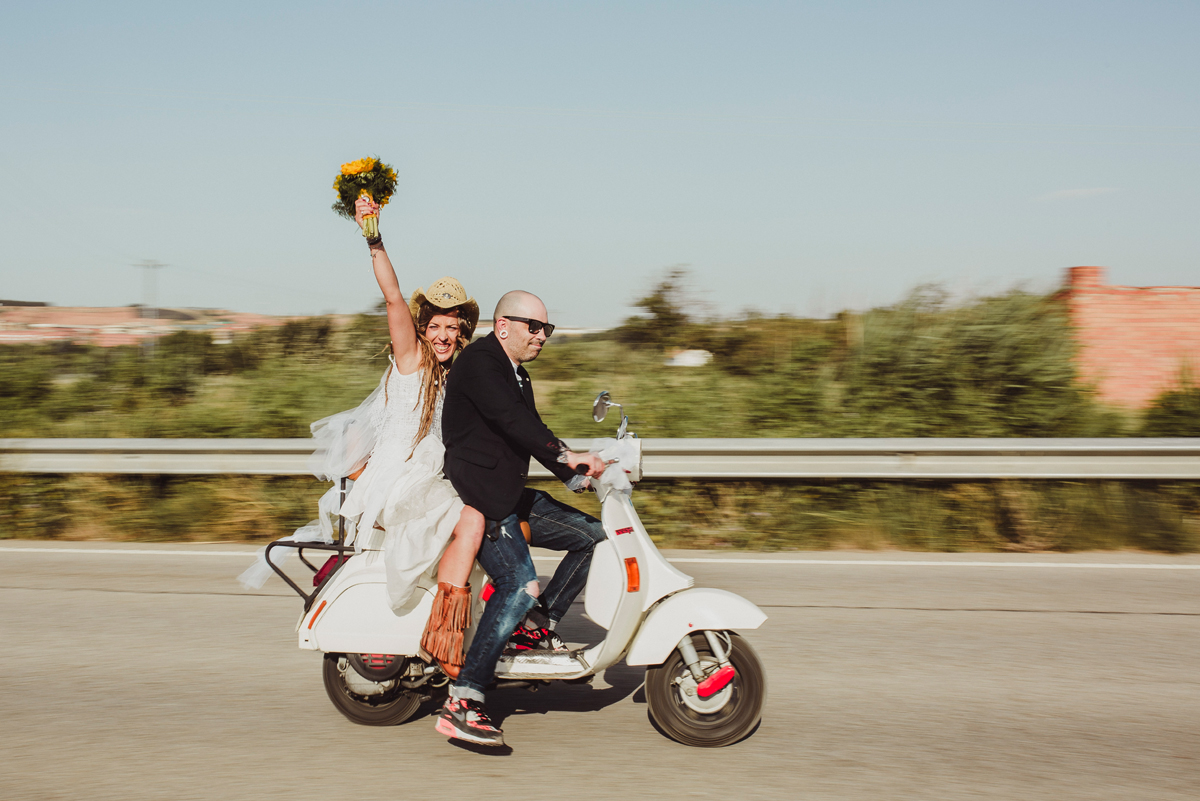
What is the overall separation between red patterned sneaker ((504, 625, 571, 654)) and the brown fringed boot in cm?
27

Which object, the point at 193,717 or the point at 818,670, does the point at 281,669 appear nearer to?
the point at 193,717

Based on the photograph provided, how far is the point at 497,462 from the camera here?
3867 millimetres

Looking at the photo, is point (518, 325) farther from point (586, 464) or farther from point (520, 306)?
point (586, 464)

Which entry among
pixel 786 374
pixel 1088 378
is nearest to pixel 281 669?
pixel 786 374

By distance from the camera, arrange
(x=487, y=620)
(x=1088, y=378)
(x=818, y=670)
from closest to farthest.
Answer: (x=487, y=620) → (x=818, y=670) → (x=1088, y=378)

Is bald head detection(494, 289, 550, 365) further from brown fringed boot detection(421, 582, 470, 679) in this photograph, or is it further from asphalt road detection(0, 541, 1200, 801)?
asphalt road detection(0, 541, 1200, 801)

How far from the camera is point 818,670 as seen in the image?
4777mm

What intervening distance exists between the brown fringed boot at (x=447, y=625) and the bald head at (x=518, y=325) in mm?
1007

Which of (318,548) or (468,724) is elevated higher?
(318,548)

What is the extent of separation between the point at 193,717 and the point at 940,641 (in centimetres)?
385

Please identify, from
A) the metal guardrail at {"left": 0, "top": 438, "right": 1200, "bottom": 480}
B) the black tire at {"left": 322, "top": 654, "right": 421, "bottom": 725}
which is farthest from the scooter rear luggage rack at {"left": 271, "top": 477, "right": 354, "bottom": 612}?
the metal guardrail at {"left": 0, "top": 438, "right": 1200, "bottom": 480}

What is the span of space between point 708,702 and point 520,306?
1.81 meters

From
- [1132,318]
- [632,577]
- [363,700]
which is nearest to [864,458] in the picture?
[632,577]

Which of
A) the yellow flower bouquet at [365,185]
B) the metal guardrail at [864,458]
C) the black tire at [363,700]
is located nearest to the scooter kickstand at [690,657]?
the black tire at [363,700]
